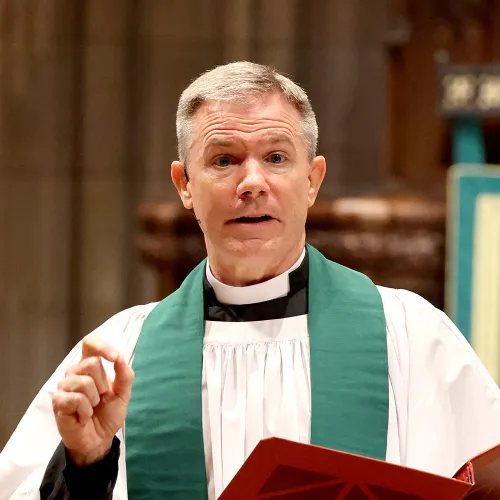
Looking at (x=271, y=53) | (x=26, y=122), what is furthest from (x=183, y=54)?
(x=26, y=122)

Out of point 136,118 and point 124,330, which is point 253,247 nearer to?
point 124,330

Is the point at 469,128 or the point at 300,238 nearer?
the point at 300,238

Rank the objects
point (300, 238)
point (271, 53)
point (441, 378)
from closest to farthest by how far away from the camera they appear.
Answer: point (441, 378) → point (300, 238) → point (271, 53)

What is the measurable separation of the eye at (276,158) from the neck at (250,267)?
0.83 feet

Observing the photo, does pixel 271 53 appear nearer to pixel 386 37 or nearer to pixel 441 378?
pixel 386 37

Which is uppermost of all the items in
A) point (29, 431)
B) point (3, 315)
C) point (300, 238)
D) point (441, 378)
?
point (300, 238)

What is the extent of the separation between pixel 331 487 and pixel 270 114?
105 cm

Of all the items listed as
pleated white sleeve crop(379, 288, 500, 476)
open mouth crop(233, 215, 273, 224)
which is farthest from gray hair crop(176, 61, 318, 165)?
pleated white sleeve crop(379, 288, 500, 476)

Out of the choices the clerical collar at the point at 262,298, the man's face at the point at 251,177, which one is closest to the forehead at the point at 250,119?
the man's face at the point at 251,177

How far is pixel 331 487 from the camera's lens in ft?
6.27

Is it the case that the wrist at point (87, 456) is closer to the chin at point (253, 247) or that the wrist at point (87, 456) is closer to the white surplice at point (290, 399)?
the white surplice at point (290, 399)

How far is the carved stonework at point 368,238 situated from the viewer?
5.34 m

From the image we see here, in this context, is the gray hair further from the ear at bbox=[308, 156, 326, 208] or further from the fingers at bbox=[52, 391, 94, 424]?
the fingers at bbox=[52, 391, 94, 424]

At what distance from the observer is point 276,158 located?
8.38 feet
